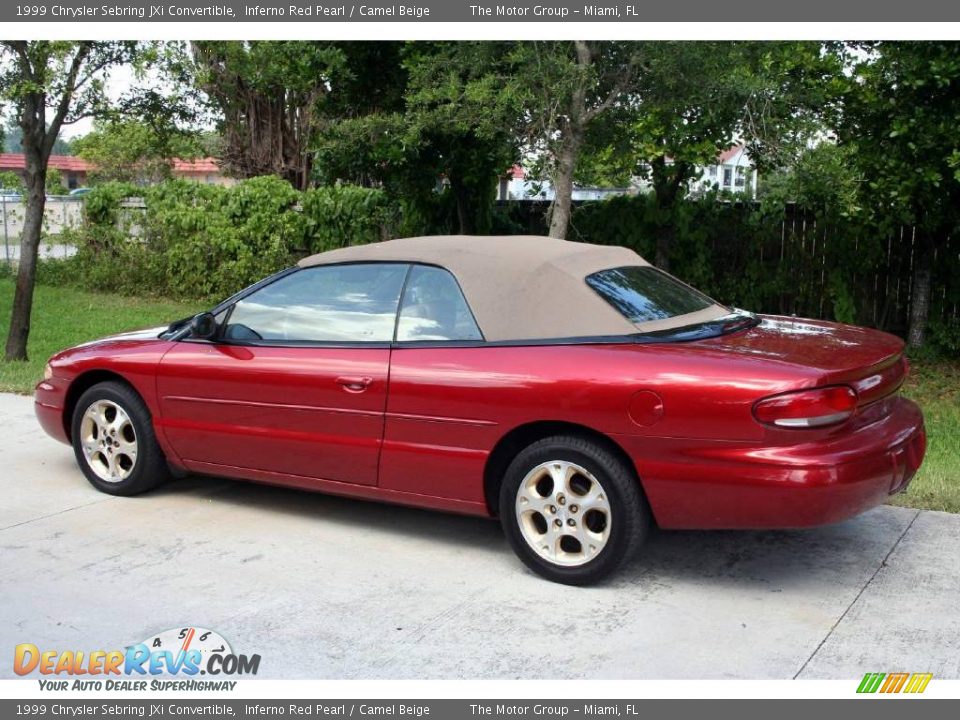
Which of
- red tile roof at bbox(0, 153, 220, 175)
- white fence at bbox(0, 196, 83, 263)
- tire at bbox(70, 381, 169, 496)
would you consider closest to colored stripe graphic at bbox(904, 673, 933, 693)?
tire at bbox(70, 381, 169, 496)

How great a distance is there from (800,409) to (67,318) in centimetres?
1258

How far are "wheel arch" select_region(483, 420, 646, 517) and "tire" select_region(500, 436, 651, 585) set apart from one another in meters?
0.03

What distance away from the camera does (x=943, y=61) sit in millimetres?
8258

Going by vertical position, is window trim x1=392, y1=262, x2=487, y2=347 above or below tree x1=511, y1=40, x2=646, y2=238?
below

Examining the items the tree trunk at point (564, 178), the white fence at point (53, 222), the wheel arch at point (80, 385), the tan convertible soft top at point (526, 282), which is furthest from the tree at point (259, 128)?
the tan convertible soft top at point (526, 282)

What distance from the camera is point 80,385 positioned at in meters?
6.36

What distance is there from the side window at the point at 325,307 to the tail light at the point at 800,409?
6.32 feet

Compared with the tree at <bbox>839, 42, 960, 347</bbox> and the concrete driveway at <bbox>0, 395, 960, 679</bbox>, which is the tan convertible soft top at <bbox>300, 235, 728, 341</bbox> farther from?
the tree at <bbox>839, 42, 960, 347</bbox>

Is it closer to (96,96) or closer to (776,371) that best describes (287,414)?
(776,371)

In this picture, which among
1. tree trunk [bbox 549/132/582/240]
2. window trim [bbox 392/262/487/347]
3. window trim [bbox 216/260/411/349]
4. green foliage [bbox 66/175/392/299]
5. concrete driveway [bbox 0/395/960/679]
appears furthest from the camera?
green foliage [bbox 66/175/392/299]

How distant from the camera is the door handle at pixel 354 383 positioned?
17.1ft

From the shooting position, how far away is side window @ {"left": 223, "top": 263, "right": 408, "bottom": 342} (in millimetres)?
5395

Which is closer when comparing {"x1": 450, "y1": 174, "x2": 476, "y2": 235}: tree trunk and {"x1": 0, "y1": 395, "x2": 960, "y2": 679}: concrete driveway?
{"x1": 0, "y1": 395, "x2": 960, "y2": 679}: concrete driveway

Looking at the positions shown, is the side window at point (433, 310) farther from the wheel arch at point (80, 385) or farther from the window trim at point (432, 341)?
the wheel arch at point (80, 385)
